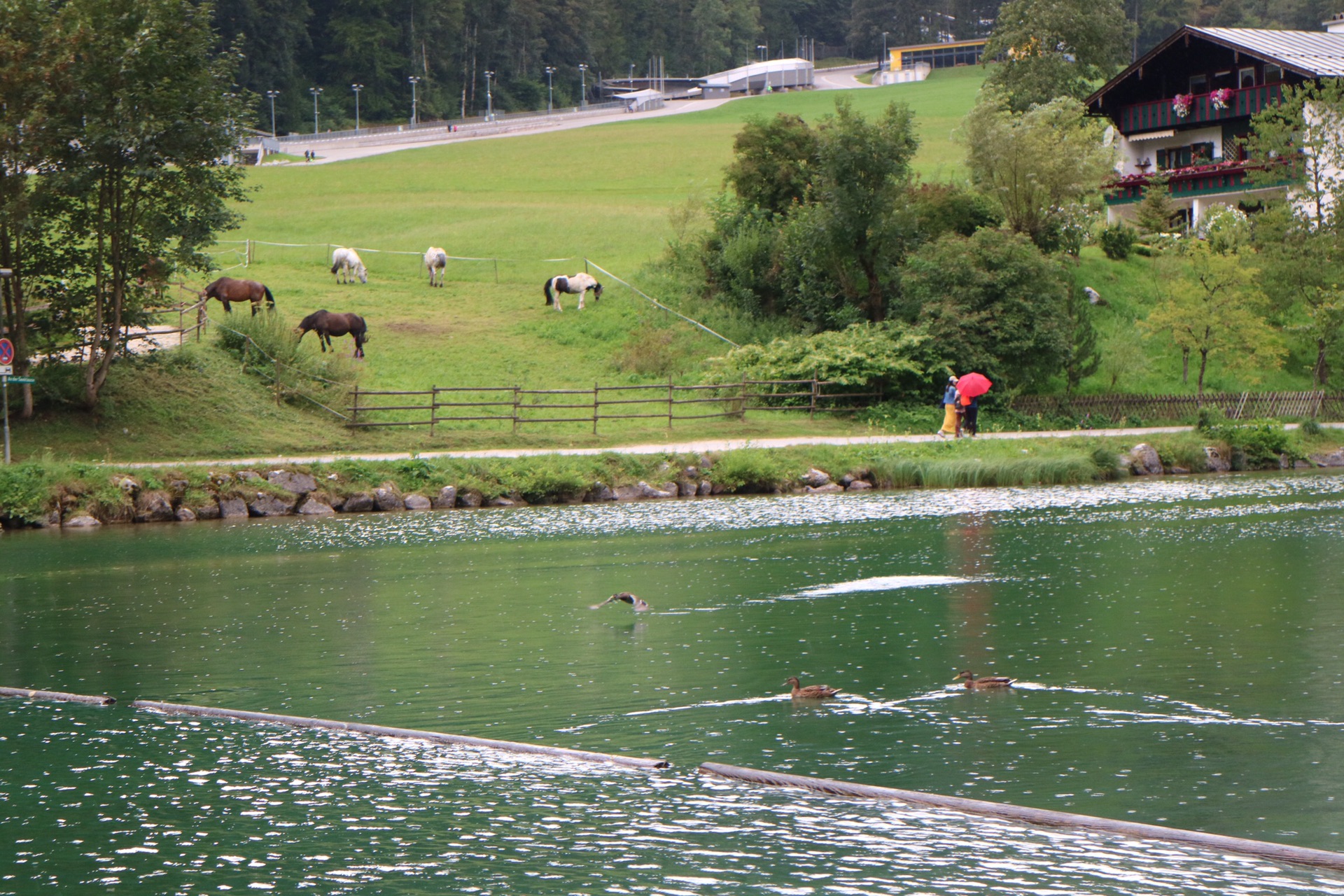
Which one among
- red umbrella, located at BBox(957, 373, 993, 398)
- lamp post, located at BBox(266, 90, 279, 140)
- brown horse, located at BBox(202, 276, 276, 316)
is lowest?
red umbrella, located at BBox(957, 373, 993, 398)

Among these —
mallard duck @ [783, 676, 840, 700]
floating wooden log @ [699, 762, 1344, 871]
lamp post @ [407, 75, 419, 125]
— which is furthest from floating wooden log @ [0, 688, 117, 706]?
lamp post @ [407, 75, 419, 125]

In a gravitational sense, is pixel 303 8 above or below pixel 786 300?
above

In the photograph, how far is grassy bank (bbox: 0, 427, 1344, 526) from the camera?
1171 inches

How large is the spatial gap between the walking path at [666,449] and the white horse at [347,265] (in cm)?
1875

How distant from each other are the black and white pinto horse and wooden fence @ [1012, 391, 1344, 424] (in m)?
15.9

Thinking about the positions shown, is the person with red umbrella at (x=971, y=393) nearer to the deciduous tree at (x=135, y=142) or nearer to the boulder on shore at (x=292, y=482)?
the boulder on shore at (x=292, y=482)

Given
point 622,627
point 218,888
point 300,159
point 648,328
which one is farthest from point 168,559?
point 300,159

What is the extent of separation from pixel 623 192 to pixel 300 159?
32390 millimetres

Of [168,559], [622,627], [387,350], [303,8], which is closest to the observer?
[622,627]

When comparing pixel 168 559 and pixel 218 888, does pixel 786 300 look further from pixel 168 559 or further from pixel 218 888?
pixel 218 888

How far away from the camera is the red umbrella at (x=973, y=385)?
39250 mm

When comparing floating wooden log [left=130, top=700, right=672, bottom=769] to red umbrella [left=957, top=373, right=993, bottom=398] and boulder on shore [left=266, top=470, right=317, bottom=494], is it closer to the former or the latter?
boulder on shore [left=266, top=470, right=317, bottom=494]

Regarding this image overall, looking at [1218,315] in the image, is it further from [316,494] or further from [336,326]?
[316,494]

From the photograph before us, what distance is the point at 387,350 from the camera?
143 ft
